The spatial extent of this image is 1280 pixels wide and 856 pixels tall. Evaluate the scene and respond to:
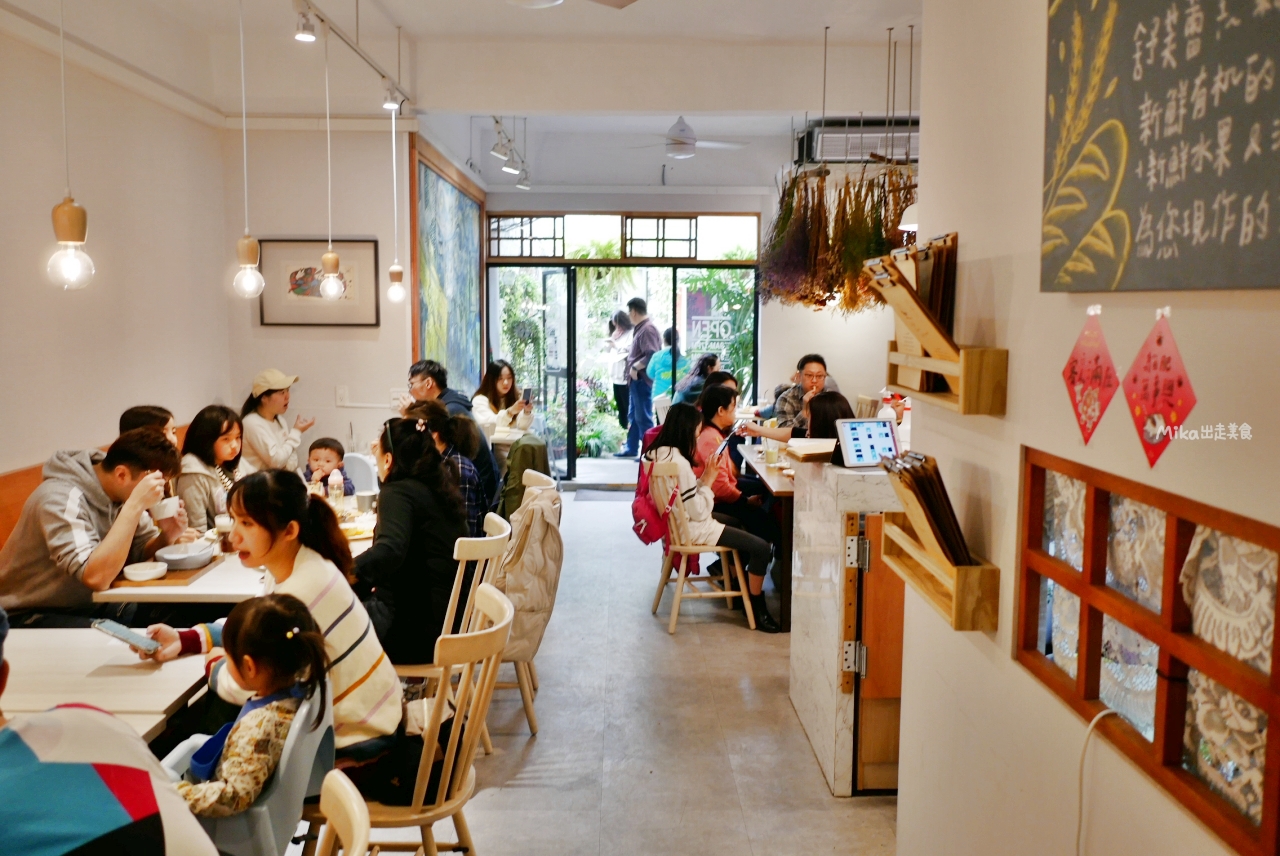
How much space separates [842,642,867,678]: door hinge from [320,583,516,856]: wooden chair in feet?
4.92

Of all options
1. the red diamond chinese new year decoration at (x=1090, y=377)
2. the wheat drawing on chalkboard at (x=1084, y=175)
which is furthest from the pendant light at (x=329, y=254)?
the red diamond chinese new year decoration at (x=1090, y=377)

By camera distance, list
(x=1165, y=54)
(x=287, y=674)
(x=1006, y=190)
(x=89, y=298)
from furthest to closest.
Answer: (x=89, y=298), (x=287, y=674), (x=1006, y=190), (x=1165, y=54)

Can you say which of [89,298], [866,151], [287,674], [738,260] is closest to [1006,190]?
[287,674]

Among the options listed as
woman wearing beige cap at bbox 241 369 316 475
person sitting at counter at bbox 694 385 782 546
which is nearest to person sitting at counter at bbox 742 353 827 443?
person sitting at counter at bbox 694 385 782 546

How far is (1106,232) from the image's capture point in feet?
4.51

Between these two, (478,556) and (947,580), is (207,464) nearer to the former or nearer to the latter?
(478,556)

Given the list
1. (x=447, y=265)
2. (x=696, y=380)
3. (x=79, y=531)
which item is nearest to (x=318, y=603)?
(x=79, y=531)

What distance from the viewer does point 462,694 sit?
2363 millimetres

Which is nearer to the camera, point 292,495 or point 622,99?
point 292,495

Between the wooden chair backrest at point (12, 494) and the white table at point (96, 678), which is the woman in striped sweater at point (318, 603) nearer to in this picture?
the white table at point (96, 678)

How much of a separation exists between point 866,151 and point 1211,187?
6685 mm

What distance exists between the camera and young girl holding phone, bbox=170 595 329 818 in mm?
1959

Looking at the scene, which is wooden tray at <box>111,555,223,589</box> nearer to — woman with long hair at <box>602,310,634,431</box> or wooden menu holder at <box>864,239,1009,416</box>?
wooden menu holder at <box>864,239,1009,416</box>

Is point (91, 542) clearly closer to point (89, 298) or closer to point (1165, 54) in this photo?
point (89, 298)
